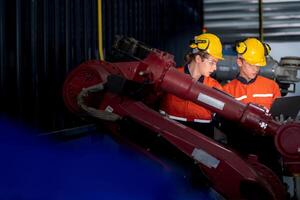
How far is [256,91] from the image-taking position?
402cm

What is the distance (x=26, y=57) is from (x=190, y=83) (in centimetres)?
103

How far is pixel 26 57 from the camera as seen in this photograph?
8.73 feet

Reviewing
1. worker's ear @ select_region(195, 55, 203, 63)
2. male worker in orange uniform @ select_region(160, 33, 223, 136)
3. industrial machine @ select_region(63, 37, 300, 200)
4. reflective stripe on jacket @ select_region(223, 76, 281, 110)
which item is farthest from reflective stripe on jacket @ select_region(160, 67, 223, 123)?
industrial machine @ select_region(63, 37, 300, 200)

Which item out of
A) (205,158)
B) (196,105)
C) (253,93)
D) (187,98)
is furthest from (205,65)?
(205,158)

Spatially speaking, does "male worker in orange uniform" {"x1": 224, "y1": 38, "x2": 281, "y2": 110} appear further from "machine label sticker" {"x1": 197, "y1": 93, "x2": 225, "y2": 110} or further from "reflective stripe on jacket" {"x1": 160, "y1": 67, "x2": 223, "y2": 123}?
"machine label sticker" {"x1": 197, "y1": 93, "x2": 225, "y2": 110}

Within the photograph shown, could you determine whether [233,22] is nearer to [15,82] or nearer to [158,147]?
[158,147]

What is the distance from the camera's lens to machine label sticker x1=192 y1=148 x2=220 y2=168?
9.12ft

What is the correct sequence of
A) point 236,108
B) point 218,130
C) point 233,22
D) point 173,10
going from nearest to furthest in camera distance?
point 236,108 → point 218,130 → point 173,10 → point 233,22

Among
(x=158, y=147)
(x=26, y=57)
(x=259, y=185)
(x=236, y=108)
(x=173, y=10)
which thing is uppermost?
(x=173, y=10)

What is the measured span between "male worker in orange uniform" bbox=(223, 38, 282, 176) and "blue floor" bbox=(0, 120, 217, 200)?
0.62 meters

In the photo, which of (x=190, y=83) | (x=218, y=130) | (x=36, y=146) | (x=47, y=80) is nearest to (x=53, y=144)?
(x=36, y=146)

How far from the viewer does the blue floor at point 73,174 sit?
2.31 meters

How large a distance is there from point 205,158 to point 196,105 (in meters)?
0.93

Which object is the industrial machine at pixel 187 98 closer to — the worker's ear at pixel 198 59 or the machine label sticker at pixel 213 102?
the machine label sticker at pixel 213 102
